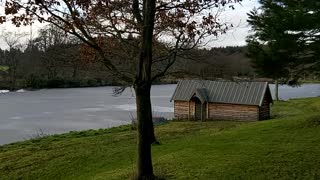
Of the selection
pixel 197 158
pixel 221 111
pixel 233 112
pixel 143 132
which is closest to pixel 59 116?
pixel 221 111

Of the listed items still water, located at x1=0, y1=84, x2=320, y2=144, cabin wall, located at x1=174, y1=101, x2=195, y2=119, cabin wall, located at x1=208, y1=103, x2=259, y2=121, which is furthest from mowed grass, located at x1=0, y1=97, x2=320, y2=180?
cabin wall, located at x1=174, y1=101, x2=195, y2=119

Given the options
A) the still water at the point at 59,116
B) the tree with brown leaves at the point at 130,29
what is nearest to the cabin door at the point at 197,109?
the still water at the point at 59,116

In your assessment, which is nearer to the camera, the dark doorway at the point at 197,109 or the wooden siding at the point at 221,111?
the wooden siding at the point at 221,111

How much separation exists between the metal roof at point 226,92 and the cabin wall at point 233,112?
0.35 m

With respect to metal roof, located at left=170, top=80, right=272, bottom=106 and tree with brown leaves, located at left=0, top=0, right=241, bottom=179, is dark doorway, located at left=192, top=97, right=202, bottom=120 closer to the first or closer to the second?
metal roof, located at left=170, top=80, right=272, bottom=106

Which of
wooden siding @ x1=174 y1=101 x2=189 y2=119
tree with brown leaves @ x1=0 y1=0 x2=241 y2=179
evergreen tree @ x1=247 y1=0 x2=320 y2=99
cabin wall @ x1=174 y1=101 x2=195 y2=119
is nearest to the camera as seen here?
tree with brown leaves @ x1=0 y1=0 x2=241 y2=179

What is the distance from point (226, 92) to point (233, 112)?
167 cm

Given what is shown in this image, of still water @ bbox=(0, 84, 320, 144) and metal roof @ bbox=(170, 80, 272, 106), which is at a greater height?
metal roof @ bbox=(170, 80, 272, 106)

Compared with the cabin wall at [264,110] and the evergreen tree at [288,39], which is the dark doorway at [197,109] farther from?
the evergreen tree at [288,39]

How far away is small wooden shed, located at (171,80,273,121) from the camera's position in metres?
31.5

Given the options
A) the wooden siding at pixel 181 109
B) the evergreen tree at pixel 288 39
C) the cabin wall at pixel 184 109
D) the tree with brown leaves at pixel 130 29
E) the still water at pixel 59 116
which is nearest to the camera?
the tree with brown leaves at pixel 130 29

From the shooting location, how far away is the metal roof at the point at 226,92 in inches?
1243

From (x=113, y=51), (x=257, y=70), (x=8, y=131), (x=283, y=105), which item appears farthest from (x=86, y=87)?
(x=113, y=51)

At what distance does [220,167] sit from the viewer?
10133 millimetres
